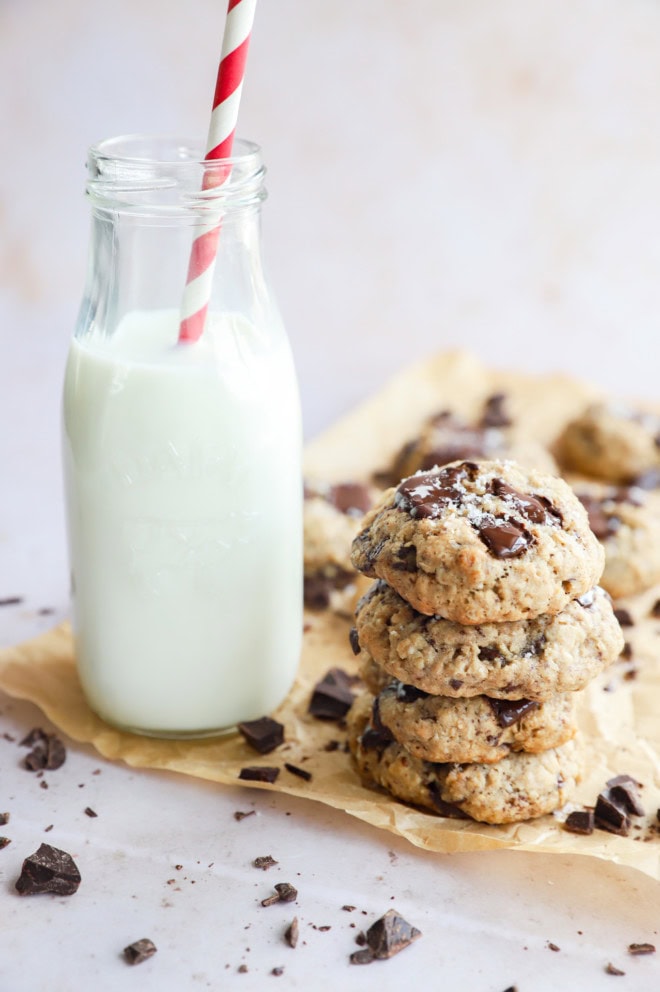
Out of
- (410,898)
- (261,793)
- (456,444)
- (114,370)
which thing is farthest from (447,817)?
(456,444)

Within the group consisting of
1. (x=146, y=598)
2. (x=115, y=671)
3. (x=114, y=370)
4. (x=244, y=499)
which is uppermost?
(x=114, y=370)

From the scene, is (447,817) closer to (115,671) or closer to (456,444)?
(115,671)

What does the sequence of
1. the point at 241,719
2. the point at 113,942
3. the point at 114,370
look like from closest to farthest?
the point at 113,942 < the point at 114,370 < the point at 241,719

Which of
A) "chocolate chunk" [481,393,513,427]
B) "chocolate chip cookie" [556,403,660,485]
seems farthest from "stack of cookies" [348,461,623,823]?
"chocolate chunk" [481,393,513,427]

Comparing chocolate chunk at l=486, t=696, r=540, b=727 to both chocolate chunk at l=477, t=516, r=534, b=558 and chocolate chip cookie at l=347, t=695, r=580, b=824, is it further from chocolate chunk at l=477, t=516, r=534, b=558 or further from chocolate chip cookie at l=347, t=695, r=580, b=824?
chocolate chunk at l=477, t=516, r=534, b=558

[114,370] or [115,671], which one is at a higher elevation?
[114,370]

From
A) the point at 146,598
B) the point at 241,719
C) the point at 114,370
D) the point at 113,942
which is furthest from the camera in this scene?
the point at 241,719

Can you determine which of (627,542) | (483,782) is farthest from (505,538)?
(627,542)
